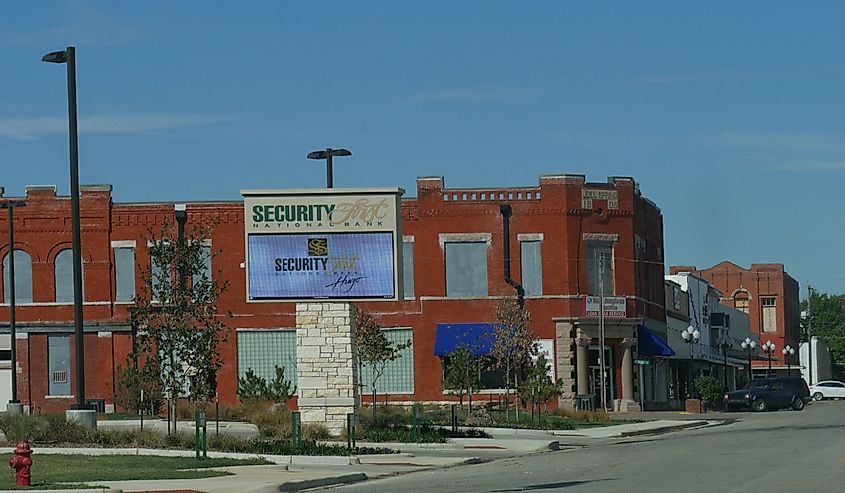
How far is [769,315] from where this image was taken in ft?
402

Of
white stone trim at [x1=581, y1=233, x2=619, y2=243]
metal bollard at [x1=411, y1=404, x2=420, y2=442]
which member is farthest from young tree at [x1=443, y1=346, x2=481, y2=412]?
metal bollard at [x1=411, y1=404, x2=420, y2=442]

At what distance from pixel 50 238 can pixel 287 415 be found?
28.3 m

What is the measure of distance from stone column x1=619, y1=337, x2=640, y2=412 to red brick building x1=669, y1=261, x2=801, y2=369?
5647 centimetres

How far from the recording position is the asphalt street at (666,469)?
2223cm

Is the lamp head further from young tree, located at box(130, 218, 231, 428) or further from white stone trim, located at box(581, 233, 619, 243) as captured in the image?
white stone trim, located at box(581, 233, 619, 243)

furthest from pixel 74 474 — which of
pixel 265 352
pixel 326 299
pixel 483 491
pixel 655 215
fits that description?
pixel 655 215

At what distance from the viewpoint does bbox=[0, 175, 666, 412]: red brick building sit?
6431 cm

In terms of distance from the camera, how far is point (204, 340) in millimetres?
33938

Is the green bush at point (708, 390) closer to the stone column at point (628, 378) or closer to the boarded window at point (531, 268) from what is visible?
the stone column at point (628, 378)

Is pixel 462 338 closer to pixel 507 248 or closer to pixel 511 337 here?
pixel 507 248

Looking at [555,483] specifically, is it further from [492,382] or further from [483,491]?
[492,382]

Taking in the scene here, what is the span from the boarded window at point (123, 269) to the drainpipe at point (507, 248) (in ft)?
55.7

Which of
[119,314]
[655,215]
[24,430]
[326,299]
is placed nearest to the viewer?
[24,430]

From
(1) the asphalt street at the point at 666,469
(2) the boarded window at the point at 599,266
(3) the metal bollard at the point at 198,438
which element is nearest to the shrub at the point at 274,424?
(3) the metal bollard at the point at 198,438
